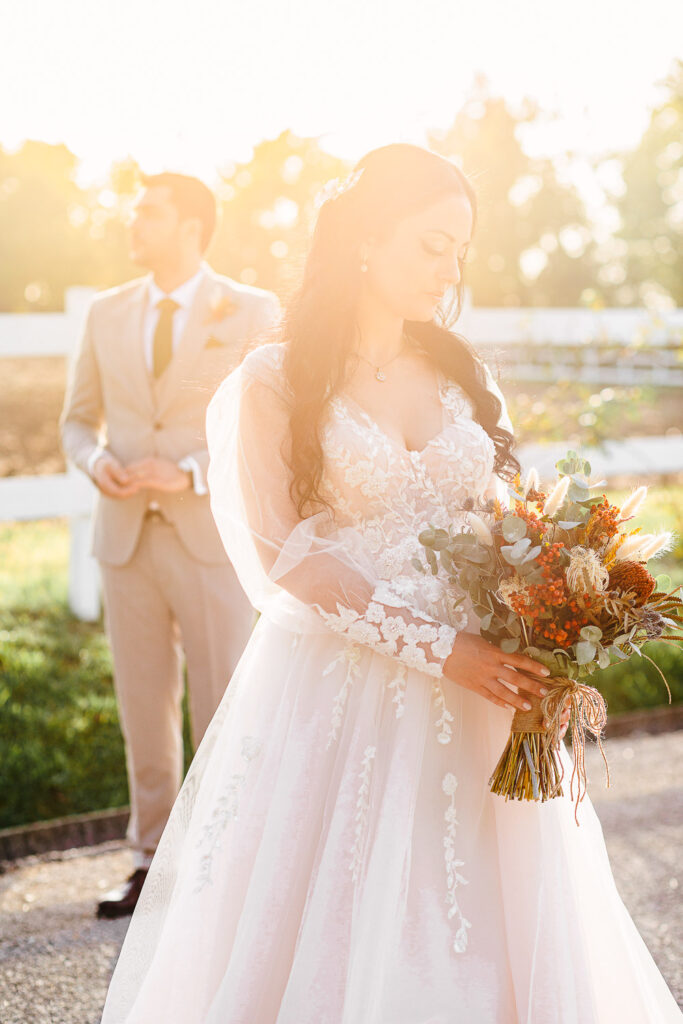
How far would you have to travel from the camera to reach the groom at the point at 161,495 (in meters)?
3.64

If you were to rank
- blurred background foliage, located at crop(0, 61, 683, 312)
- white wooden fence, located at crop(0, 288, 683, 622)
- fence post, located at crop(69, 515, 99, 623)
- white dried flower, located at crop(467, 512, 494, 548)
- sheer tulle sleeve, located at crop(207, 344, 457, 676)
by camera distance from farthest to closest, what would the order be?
blurred background foliage, located at crop(0, 61, 683, 312) < white wooden fence, located at crop(0, 288, 683, 622) < fence post, located at crop(69, 515, 99, 623) < sheer tulle sleeve, located at crop(207, 344, 457, 676) < white dried flower, located at crop(467, 512, 494, 548)

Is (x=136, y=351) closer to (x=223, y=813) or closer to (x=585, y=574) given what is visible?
(x=223, y=813)

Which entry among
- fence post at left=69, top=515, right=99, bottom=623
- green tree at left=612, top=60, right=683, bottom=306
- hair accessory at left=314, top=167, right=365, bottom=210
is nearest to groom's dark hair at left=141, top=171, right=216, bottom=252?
hair accessory at left=314, top=167, right=365, bottom=210

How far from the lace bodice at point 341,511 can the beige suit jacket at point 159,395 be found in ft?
3.71

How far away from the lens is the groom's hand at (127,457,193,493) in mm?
3561

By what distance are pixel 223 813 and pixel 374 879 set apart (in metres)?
0.36

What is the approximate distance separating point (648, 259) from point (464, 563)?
89.7 ft

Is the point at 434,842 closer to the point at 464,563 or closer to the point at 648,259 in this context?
the point at 464,563

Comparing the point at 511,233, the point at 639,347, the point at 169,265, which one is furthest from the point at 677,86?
the point at 511,233

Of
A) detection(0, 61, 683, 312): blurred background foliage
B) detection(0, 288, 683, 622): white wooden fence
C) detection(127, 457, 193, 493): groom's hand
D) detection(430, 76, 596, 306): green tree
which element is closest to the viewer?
detection(127, 457, 193, 493): groom's hand

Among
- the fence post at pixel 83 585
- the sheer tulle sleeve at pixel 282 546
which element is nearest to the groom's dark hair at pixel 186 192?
the sheer tulle sleeve at pixel 282 546

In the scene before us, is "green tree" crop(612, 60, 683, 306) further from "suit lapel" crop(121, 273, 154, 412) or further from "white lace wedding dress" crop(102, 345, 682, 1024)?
"white lace wedding dress" crop(102, 345, 682, 1024)

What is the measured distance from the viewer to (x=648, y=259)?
2762cm

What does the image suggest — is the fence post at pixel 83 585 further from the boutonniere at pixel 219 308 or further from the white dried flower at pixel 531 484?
the white dried flower at pixel 531 484
